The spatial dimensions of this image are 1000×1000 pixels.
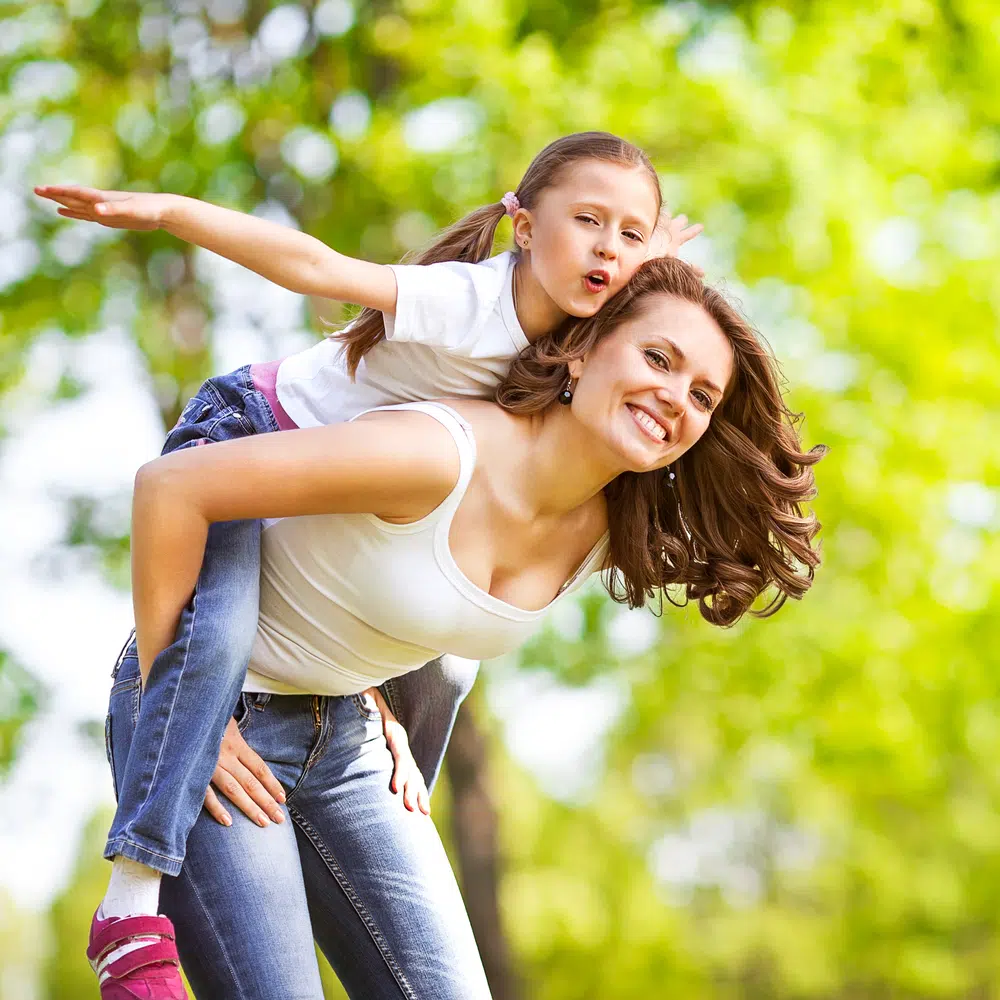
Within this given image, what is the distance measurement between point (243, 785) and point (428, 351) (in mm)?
903

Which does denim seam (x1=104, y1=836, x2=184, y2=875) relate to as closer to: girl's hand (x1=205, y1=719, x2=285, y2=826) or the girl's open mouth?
girl's hand (x1=205, y1=719, x2=285, y2=826)

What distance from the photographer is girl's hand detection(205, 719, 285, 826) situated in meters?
2.28

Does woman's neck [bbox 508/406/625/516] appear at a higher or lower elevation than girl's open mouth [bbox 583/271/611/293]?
lower

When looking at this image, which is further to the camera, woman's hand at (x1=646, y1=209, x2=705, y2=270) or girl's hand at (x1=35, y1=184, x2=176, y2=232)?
woman's hand at (x1=646, y1=209, x2=705, y2=270)

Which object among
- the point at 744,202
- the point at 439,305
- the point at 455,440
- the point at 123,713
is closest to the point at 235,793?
the point at 123,713

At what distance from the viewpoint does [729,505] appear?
279 cm

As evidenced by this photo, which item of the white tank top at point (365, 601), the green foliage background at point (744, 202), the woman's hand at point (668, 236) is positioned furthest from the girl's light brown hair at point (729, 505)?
the green foliage background at point (744, 202)

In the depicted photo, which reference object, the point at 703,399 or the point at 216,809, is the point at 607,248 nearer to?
the point at 703,399

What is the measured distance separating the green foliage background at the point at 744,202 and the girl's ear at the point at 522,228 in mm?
4012

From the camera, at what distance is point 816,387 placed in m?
7.54

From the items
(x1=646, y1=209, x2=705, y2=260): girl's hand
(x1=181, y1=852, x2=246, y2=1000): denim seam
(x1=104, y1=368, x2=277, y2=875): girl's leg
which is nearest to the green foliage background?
(x1=646, y1=209, x2=705, y2=260): girl's hand

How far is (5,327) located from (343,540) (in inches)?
259

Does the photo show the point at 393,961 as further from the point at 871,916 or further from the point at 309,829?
the point at 871,916

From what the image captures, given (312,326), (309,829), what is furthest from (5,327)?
(309,829)
